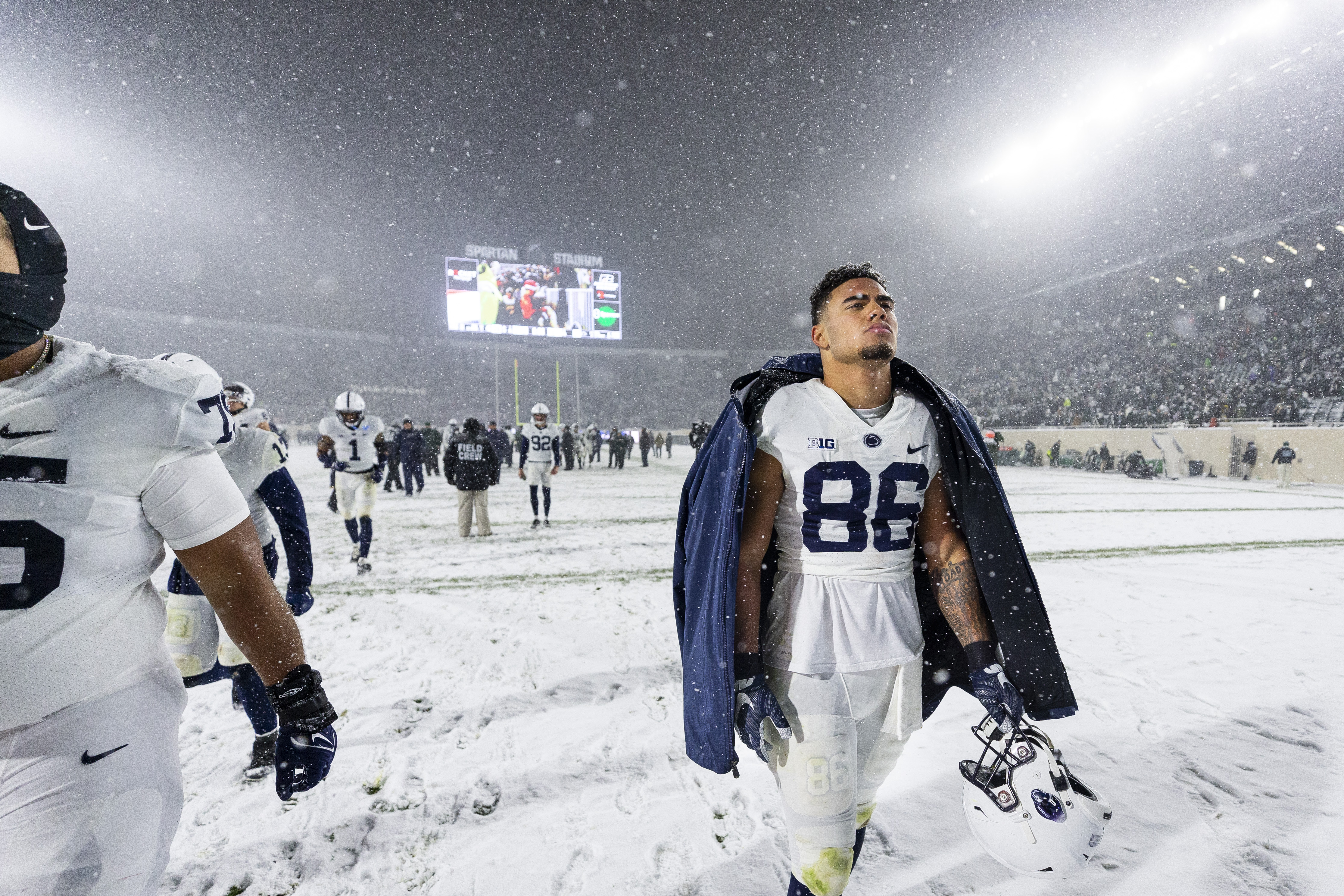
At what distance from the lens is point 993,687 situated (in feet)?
5.68

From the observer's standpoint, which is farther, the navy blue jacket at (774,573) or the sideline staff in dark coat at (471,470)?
the sideline staff in dark coat at (471,470)

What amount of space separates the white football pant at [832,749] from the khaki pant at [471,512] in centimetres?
791

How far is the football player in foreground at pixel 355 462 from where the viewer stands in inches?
273

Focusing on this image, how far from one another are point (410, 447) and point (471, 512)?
6082 millimetres

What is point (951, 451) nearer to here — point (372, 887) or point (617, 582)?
point (372, 887)

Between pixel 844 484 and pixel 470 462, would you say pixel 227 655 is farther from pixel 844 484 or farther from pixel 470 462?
pixel 470 462

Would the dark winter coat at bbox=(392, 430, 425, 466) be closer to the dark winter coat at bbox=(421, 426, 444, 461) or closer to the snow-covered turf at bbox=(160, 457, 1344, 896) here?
the dark winter coat at bbox=(421, 426, 444, 461)

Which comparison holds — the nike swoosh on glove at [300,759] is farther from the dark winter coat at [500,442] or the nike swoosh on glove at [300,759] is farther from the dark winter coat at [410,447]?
the dark winter coat at [410,447]

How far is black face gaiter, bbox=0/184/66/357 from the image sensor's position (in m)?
1.09

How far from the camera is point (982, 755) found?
1608 mm

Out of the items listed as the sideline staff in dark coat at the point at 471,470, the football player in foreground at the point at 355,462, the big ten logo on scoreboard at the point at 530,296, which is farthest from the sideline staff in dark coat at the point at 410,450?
the big ten logo on scoreboard at the point at 530,296

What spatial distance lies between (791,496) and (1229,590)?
6778 mm

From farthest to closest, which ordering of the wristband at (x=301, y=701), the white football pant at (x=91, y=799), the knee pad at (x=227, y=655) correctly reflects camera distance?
the knee pad at (x=227, y=655) → the wristband at (x=301, y=701) → the white football pant at (x=91, y=799)

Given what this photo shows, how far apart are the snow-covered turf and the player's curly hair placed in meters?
2.16
